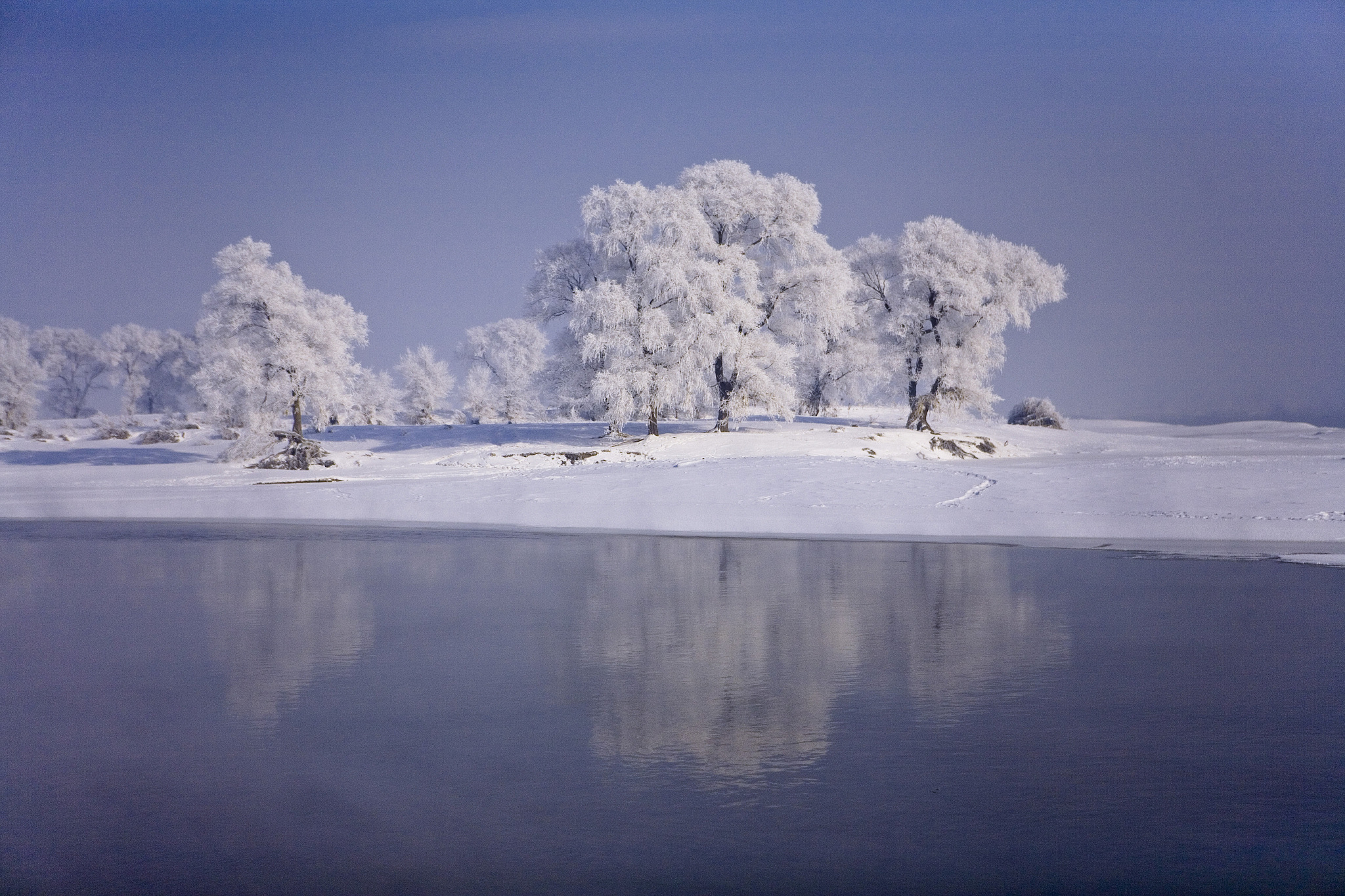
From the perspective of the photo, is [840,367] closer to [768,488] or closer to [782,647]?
[768,488]

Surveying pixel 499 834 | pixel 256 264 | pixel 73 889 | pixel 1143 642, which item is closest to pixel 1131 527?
pixel 1143 642

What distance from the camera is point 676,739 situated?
6379 millimetres

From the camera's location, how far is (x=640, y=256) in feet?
124

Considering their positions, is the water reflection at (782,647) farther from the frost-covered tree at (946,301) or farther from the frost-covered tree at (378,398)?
the frost-covered tree at (378,398)

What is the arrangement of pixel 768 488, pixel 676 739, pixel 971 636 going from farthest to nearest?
1. pixel 768 488
2. pixel 971 636
3. pixel 676 739

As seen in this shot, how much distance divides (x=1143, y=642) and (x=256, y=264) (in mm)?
34124

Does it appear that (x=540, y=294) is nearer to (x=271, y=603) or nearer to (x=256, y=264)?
(x=256, y=264)

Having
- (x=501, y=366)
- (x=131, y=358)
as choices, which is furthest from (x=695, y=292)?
(x=131, y=358)

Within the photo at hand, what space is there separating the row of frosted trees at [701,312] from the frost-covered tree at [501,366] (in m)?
37.8

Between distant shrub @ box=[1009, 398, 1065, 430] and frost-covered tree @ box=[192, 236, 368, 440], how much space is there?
1322 inches

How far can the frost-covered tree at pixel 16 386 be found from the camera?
6694 centimetres

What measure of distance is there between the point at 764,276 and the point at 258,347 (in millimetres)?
18066

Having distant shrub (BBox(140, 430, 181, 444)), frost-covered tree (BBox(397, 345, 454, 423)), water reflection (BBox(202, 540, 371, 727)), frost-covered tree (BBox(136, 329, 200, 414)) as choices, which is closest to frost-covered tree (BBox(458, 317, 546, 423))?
frost-covered tree (BBox(397, 345, 454, 423))

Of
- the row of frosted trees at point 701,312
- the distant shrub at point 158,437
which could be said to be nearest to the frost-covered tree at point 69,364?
the distant shrub at point 158,437
